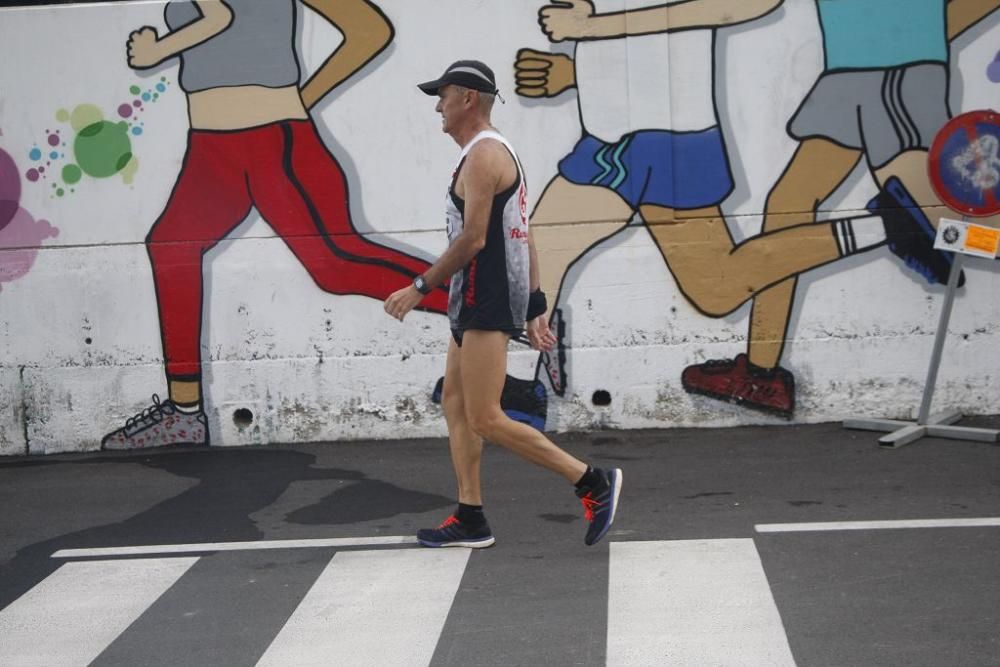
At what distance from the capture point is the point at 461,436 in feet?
19.2

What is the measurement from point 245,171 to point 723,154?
2.88 meters

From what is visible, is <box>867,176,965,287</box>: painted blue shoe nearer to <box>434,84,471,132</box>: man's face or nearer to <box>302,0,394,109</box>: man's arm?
<box>302,0,394,109</box>: man's arm

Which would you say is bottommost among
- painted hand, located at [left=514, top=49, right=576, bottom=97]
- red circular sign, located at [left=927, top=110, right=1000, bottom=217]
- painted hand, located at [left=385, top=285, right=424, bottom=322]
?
painted hand, located at [left=385, top=285, right=424, bottom=322]

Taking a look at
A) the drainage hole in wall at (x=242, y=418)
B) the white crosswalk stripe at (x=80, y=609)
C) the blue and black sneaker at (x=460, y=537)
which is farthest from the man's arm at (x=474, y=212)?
the drainage hole in wall at (x=242, y=418)

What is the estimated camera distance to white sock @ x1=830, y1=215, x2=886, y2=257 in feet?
26.8

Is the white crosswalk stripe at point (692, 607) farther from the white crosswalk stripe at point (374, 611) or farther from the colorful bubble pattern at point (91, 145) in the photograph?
the colorful bubble pattern at point (91, 145)

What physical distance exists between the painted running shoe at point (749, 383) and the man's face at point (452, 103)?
10.2ft

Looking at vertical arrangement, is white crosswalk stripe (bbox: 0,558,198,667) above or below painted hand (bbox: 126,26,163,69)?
below

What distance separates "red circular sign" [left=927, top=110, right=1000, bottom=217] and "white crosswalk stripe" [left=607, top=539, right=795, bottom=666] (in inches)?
115

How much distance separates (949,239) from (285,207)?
3884 millimetres

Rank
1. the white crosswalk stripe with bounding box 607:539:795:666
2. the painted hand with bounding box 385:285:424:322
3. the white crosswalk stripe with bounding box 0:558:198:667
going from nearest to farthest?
the white crosswalk stripe with bounding box 607:539:795:666 → the white crosswalk stripe with bounding box 0:558:198:667 → the painted hand with bounding box 385:285:424:322

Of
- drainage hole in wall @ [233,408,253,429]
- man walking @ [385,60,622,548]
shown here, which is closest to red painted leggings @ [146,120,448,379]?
drainage hole in wall @ [233,408,253,429]

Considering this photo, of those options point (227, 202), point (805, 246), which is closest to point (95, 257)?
point (227, 202)

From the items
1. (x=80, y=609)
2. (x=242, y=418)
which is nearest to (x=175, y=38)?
(x=242, y=418)
